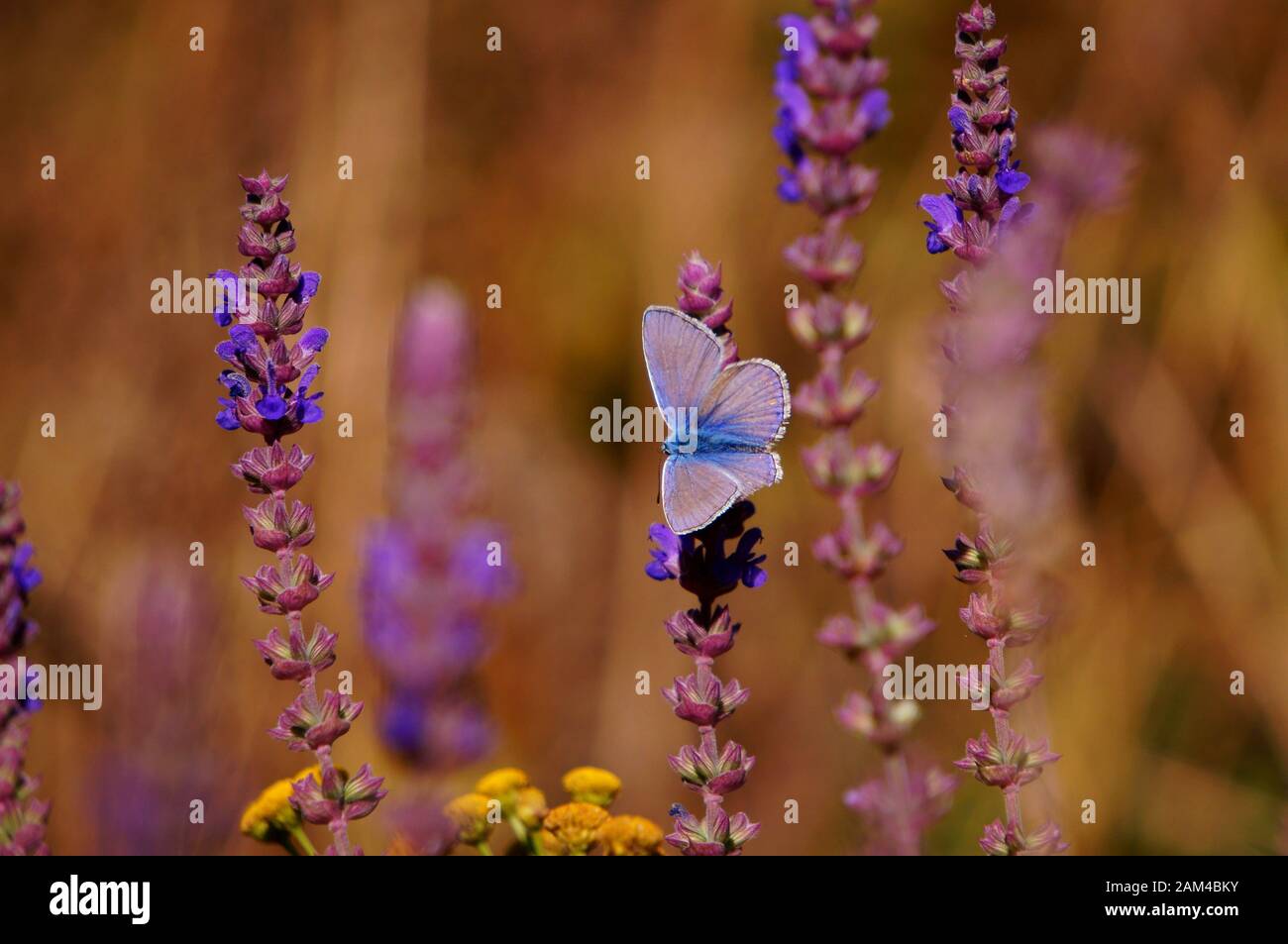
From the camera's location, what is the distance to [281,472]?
1.67 meters

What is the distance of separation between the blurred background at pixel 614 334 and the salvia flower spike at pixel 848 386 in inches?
83.4

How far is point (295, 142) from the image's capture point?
14.6 ft

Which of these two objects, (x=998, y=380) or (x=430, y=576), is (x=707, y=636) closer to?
(x=430, y=576)

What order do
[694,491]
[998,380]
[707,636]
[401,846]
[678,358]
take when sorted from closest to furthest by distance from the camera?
1. [998,380]
2. [401,846]
3. [707,636]
4. [694,491]
5. [678,358]

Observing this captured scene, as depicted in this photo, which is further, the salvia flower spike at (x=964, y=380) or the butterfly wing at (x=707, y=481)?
the butterfly wing at (x=707, y=481)

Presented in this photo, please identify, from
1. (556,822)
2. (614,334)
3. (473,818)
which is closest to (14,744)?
(473,818)

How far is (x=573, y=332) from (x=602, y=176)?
62 centimetres

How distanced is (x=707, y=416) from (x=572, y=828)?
61cm

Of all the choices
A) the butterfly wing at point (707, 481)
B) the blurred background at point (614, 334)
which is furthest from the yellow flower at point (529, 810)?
the blurred background at point (614, 334)

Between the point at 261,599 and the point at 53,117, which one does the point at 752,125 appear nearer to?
the point at 53,117

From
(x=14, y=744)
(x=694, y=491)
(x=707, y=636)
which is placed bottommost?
(x=14, y=744)

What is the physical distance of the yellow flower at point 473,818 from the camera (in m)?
1.71

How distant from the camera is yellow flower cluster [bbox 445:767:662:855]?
1.68 m

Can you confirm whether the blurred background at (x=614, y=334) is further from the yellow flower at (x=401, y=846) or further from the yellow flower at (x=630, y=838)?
the yellow flower at (x=401, y=846)
